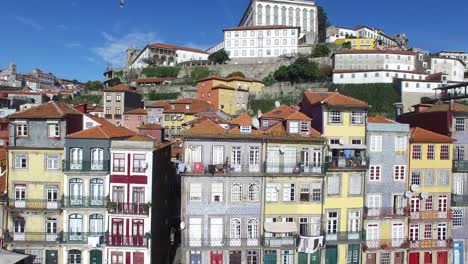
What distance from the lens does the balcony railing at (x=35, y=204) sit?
3300cm

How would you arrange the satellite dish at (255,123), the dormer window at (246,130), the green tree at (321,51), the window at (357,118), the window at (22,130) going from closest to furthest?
the window at (22,130)
the dormer window at (246,130)
the window at (357,118)
the satellite dish at (255,123)
the green tree at (321,51)

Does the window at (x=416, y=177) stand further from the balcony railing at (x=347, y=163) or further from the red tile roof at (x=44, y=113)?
the red tile roof at (x=44, y=113)

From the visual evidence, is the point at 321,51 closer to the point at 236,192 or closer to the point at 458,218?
the point at 458,218

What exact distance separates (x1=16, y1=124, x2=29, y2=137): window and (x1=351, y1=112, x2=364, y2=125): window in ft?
77.0

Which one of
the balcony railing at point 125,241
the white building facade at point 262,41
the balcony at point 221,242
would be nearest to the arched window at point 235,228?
the balcony at point 221,242

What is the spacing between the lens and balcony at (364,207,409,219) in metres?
35.8

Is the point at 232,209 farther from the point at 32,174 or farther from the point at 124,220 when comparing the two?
the point at 32,174

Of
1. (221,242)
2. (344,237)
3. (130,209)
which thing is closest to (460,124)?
(344,237)

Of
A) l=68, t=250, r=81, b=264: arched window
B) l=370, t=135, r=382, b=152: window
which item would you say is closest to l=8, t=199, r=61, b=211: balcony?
l=68, t=250, r=81, b=264: arched window

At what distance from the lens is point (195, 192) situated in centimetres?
3328

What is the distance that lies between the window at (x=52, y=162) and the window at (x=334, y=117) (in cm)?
1972

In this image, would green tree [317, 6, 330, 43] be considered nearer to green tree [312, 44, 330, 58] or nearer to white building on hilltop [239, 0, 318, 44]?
white building on hilltop [239, 0, 318, 44]

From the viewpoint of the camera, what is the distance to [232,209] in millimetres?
33625

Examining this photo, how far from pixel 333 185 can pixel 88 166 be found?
57.1 ft
